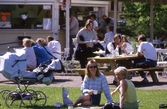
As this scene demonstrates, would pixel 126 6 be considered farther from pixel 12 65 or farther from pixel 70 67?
pixel 12 65

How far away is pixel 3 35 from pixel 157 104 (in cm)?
1366

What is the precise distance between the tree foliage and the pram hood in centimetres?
2518

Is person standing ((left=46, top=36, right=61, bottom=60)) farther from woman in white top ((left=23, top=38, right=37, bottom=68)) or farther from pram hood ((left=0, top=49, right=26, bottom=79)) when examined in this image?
pram hood ((left=0, top=49, right=26, bottom=79))

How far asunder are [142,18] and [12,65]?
90.5ft

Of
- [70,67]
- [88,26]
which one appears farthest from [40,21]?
[88,26]

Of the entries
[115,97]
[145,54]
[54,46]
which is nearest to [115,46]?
[145,54]

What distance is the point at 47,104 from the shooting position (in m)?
12.2

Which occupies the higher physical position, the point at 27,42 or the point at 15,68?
the point at 27,42

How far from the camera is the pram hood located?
11570 millimetres

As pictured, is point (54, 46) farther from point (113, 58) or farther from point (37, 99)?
point (37, 99)

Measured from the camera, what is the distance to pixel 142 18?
126 feet

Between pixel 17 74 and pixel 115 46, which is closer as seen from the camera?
pixel 17 74

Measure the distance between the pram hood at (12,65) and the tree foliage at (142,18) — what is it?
82.6 ft

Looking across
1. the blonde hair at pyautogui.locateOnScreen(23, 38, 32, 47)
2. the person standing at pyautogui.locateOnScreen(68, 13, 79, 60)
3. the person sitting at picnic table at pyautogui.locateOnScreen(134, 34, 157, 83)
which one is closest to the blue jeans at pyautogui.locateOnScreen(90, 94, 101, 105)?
the blonde hair at pyautogui.locateOnScreen(23, 38, 32, 47)
